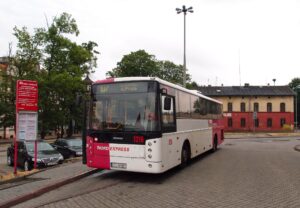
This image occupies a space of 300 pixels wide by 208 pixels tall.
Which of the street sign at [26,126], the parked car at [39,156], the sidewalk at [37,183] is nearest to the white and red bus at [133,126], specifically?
the sidewalk at [37,183]

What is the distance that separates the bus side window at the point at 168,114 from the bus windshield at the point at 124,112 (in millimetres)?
482

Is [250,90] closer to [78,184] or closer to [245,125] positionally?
[245,125]

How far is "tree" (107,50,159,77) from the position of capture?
6500 centimetres

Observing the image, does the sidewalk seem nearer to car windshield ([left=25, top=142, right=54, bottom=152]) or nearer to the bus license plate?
the bus license plate

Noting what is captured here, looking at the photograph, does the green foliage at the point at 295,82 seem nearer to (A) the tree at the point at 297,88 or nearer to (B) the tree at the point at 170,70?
(A) the tree at the point at 297,88

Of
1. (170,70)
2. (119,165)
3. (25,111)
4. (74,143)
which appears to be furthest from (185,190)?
(170,70)

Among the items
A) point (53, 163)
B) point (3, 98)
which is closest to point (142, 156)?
point (53, 163)

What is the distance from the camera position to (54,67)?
130ft

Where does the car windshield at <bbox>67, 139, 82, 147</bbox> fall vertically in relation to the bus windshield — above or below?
below

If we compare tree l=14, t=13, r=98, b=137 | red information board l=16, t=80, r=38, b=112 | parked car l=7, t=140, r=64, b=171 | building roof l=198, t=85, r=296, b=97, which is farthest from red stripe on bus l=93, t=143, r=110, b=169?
building roof l=198, t=85, r=296, b=97

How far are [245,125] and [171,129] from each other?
63469 mm

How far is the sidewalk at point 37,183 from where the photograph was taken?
26.4 ft

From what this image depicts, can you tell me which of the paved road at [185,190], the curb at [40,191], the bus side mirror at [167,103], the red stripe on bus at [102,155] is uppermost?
the bus side mirror at [167,103]

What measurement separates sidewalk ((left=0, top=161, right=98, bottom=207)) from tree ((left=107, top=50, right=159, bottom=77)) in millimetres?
52837
